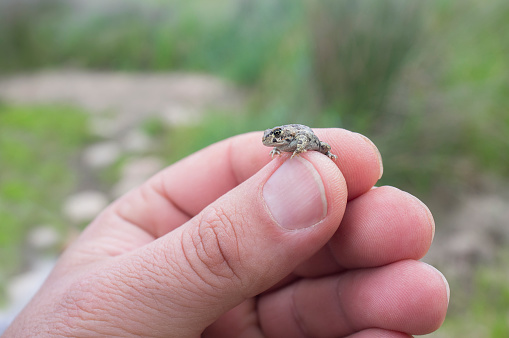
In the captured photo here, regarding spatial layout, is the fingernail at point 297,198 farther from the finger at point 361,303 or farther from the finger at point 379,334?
the finger at point 379,334

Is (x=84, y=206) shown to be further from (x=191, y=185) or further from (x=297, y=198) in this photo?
(x=297, y=198)

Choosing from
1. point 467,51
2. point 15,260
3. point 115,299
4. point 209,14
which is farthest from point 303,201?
point 209,14

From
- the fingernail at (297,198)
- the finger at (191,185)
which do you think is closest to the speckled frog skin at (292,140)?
the fingernail at (297,198)

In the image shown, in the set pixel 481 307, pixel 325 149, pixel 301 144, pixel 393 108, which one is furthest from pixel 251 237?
pixel 393 108

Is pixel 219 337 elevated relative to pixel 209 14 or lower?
lower

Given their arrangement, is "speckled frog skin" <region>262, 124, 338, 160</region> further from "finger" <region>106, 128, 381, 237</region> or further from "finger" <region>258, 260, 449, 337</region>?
"finger" <region>258, 260, 449, 337</region>

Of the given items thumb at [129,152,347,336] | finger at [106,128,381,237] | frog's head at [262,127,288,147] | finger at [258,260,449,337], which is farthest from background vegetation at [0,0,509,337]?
frog's head at [262,127,288,147]

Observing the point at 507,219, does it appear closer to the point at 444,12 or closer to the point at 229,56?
the point at 444,12
